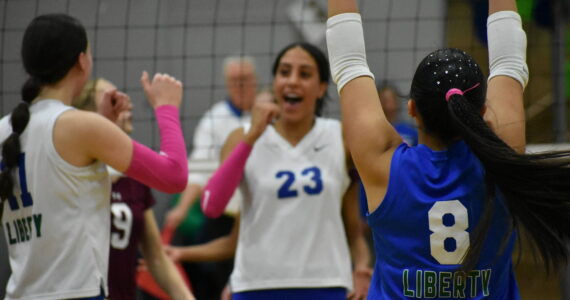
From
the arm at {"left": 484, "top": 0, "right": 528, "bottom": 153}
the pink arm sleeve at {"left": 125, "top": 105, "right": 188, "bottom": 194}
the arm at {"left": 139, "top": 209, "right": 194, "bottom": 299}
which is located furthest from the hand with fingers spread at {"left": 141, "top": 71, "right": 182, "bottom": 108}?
the arm at {"left": 484, "top": 0, "right": 528, "bottom": 153}

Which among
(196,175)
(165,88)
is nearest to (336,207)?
(165,88)

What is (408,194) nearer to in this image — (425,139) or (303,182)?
(425,139)

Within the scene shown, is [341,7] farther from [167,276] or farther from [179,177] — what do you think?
[167,276]

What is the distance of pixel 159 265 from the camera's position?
359cm

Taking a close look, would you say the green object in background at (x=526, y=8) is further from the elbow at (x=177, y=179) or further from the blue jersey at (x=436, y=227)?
the blue jersey at (x=436, y=227)

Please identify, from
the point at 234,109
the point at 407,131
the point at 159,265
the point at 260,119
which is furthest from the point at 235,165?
the point at 234,109

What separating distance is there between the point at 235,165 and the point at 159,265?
0.51 meters

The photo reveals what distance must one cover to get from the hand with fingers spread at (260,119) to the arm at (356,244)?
51cm

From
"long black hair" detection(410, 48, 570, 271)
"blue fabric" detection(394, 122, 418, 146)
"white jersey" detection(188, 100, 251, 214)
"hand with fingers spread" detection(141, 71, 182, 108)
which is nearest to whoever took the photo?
"long black hair" detection(410, 48, 570, 271)

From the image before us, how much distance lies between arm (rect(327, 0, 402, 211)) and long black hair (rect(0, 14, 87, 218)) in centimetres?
92

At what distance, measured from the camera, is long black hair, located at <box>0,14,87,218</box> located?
2.71 meters

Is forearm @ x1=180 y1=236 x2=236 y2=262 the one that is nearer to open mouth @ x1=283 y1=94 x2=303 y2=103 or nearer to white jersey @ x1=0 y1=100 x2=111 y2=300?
open mouth @ x1=283 y1=94 x2=303 y2=103

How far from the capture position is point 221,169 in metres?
3.60

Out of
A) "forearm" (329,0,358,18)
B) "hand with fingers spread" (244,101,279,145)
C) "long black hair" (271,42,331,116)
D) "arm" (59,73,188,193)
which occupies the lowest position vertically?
"arm" (59,73,188,193)
